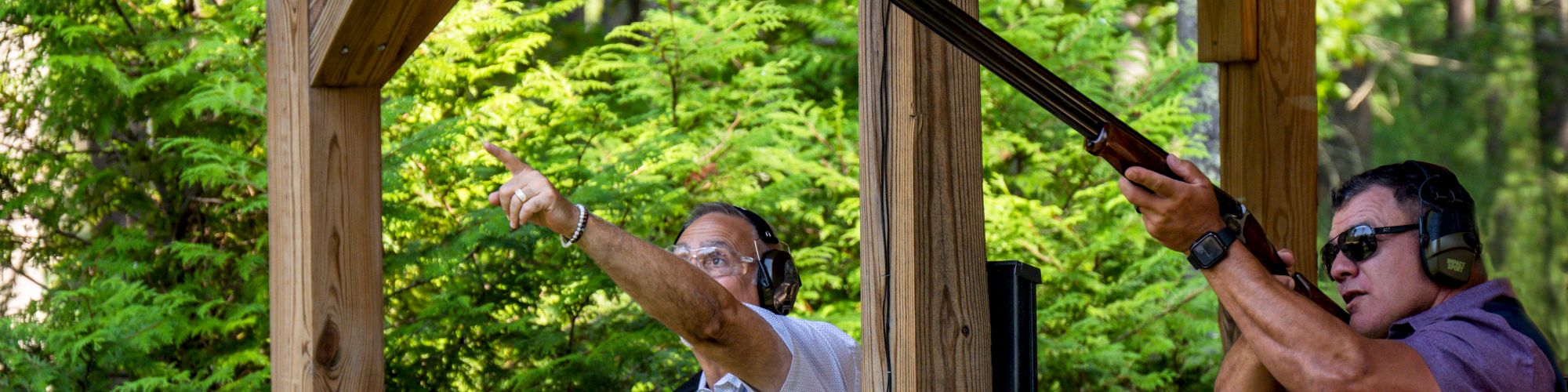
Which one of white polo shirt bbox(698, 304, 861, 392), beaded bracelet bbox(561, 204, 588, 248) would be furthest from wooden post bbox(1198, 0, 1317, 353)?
beaded bracelet bbox(561, 204, 588, 248)

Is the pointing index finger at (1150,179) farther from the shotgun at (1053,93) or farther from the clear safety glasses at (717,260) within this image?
the clear safety glasses at (717,260)

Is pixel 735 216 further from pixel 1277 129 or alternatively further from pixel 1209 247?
Result: pixel 1209 247

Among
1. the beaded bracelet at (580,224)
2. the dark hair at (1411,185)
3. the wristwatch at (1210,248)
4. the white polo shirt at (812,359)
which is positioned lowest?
the white polo shirt at (812,359)

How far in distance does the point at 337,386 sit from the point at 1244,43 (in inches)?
87.3

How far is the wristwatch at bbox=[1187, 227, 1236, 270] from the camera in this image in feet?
6.07

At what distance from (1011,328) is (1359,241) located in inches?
22.6

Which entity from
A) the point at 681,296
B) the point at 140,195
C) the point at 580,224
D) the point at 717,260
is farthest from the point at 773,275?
the point at 140,195

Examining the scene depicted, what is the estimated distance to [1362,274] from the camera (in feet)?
6.79

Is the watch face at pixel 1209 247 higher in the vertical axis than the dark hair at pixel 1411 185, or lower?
lower

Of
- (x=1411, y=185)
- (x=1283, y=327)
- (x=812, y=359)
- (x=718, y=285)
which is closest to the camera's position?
(x=1283, y=327)

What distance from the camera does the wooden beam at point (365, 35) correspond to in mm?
2639

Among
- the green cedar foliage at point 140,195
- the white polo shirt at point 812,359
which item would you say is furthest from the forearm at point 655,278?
the green cedar foliage at point 140,195

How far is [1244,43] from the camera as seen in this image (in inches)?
122

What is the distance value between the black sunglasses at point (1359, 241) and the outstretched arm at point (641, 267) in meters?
1.03
